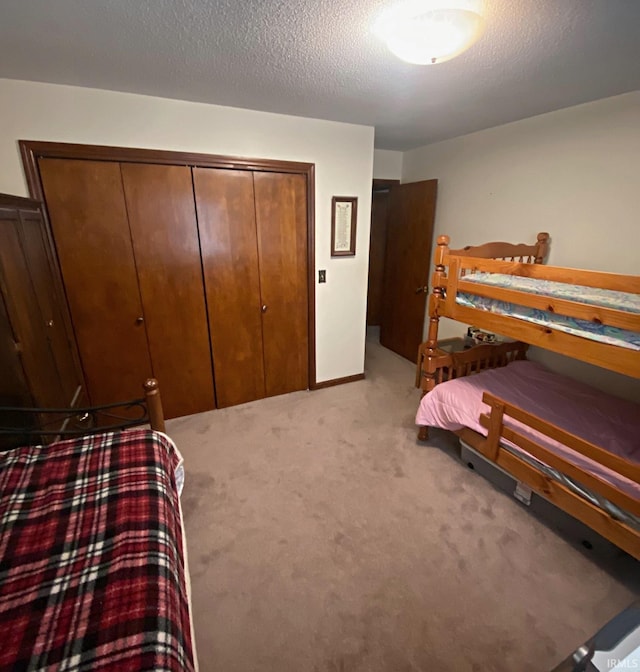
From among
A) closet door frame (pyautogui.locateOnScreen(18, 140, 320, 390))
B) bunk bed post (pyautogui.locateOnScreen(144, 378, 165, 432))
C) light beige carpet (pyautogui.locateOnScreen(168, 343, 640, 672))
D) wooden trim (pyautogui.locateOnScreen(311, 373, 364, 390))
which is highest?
closet door frame (pyautogui.locateOnScreen(18, 140, 320, 390))

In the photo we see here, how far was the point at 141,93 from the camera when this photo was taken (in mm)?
2074

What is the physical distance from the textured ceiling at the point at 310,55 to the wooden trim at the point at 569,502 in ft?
6.36

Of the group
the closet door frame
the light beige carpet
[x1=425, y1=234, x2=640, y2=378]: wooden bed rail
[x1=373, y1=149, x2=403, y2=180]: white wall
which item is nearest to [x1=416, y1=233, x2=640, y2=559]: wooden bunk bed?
[x1=425, y1=234, x2=640, y2=378]: wooden bed rail

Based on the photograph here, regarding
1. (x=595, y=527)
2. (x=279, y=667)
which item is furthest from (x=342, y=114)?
(x=279, y=667)

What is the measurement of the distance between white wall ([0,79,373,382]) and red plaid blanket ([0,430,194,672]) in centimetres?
177

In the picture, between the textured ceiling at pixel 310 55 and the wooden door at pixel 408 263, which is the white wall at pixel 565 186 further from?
the wooden door at pixel 408 263

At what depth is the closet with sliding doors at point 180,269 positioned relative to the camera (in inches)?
85.1

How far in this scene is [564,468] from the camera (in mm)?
1559

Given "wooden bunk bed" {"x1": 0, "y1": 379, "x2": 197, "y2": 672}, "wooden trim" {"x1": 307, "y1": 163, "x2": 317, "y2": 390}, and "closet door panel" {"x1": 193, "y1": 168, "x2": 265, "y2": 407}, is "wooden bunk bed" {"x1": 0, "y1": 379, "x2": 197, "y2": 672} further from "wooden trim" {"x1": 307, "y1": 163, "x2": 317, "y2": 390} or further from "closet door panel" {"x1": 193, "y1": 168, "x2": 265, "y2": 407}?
"wooden trim" {"x1": 307, "y1": 163, "x2": 317, "y2": 390}

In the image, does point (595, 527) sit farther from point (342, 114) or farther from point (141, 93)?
point (141, 93)

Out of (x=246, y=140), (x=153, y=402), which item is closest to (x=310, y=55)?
(x=246, y=140)

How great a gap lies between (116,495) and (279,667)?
0.87 m

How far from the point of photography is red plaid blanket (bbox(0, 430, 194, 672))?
0.74 metres
